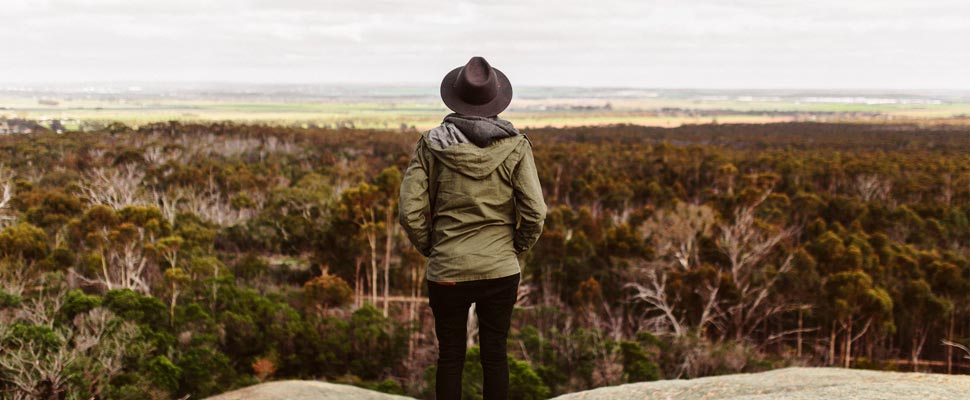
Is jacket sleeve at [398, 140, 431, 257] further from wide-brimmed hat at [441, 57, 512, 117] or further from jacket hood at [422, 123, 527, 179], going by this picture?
wide-brimmed hat at [441, 57, 512, 117]

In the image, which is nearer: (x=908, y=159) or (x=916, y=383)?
(x=916, y=383)

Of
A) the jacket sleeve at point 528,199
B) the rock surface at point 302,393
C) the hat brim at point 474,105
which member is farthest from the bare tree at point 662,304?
the hat brim at point 474,105

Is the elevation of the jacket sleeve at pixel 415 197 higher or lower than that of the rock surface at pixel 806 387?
higher

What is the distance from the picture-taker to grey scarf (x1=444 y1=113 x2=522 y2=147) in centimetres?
410

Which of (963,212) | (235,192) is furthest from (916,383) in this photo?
(235,192)

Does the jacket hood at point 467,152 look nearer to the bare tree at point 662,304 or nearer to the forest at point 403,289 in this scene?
the forest at point 403,289

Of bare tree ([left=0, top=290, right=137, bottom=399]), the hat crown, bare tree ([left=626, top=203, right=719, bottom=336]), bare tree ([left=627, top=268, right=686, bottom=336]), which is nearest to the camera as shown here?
the hat crown

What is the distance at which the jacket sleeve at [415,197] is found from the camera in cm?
414

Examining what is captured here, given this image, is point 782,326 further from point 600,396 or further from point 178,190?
point 178,190

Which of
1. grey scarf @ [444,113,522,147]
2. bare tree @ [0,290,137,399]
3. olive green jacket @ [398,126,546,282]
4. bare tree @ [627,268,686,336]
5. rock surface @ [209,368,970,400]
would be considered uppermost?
grey scarf @ [444,113,522,147]

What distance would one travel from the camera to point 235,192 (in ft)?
160

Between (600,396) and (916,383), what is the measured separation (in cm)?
253

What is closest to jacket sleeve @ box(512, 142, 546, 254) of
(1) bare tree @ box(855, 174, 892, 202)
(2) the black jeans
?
(2) the black jeans

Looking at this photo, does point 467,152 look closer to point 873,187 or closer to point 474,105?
point 474,105
